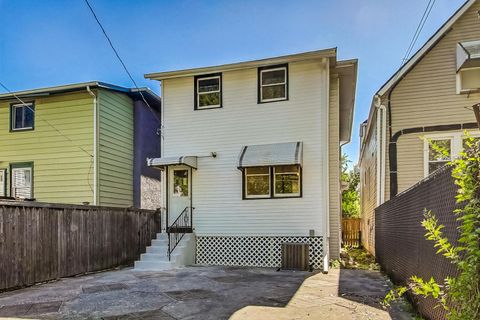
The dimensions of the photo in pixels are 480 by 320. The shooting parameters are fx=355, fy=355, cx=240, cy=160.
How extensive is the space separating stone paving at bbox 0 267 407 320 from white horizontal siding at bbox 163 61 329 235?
1.98 m

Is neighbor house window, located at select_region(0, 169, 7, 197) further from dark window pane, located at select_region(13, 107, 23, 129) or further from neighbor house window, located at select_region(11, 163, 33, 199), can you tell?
dark window pane, located at select_region(13, 107, 23, 129)

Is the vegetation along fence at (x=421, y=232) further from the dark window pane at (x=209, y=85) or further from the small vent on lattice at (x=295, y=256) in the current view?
the dark window pane at (x=209, y=85)

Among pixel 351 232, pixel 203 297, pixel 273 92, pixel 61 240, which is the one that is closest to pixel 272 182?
pixel 273 92

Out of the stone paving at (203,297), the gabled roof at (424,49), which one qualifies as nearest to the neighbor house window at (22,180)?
the stone paving at (203,297)

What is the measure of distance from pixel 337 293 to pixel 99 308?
431 centimetres

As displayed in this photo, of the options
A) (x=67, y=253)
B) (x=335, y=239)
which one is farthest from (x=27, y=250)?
(x=335, y=239)

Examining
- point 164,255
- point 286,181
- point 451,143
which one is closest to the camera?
point 451,143

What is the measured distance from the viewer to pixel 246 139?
11211mm

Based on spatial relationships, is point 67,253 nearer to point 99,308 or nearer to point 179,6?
point 99,308

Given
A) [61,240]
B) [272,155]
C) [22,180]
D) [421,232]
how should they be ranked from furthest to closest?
1. [22,180]
2. [272,155]
3. [61,240]
4. [421,232]

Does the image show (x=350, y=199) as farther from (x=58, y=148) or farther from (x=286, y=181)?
(x=58, y=148)

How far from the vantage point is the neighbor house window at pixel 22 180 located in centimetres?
1345

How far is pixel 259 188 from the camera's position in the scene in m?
11.1

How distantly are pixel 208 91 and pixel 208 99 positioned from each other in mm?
272
